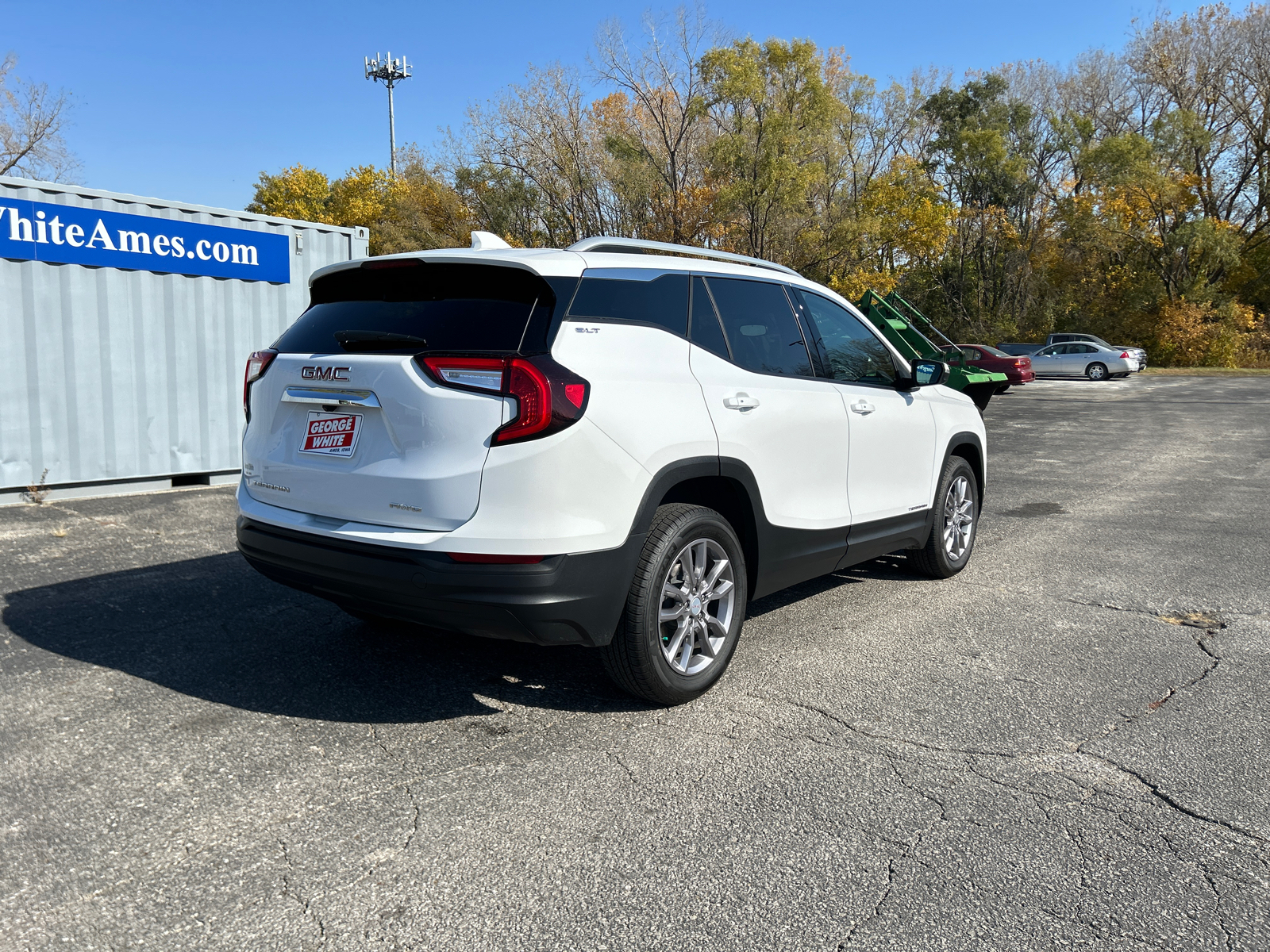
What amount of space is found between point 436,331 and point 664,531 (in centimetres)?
115

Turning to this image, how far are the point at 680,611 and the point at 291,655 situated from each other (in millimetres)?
1951

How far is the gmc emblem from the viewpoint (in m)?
3.53

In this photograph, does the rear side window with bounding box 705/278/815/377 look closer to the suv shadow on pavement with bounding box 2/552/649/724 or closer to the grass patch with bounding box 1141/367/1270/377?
the suv shadow on pavement with bounding box 2/552/649/724

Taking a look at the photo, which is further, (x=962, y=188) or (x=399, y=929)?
(x=962, y=188)

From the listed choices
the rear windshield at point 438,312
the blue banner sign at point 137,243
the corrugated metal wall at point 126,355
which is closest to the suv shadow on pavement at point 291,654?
the rear windshield at point 438,312

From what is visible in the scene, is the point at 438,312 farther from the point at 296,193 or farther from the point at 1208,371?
the point at 296,193

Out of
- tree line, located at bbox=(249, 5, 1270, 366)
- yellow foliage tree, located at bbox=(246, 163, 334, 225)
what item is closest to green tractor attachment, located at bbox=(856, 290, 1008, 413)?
tree line, located at bbox=(249, 5, 1270, 366)

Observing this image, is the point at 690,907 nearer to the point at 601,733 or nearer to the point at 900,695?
the point at 601,733

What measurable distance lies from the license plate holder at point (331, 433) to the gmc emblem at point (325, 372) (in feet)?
0.46

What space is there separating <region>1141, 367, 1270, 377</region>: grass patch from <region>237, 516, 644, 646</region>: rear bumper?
129ft

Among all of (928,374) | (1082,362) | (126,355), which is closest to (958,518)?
(928,374)

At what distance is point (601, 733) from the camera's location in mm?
3623

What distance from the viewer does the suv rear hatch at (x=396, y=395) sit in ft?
10.7

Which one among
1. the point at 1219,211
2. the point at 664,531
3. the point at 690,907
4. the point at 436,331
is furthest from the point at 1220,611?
the point at 1219,211
